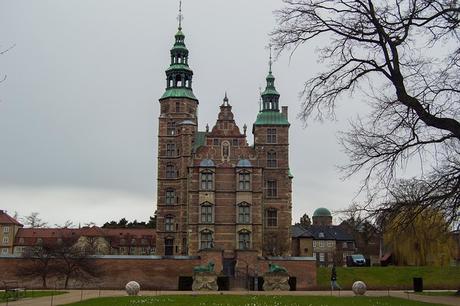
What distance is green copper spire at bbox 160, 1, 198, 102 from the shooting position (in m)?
57.4

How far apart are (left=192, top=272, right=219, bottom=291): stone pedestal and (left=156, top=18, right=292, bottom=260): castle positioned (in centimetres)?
1093

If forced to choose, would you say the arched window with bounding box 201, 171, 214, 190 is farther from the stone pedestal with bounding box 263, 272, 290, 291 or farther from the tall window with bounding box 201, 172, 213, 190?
the stone pedestal with bounding box 263, 272, 290, 291

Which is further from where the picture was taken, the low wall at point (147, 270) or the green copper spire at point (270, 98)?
the green copper spire at point (270, 98)

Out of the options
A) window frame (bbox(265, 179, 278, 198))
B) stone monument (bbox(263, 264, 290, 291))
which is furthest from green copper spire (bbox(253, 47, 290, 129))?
stone monument (bbox(263, 264, 290, 291))

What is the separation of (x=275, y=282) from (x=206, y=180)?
53.0 feet

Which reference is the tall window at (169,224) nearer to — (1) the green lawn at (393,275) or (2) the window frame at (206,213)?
(2) the window frame at (206,213)

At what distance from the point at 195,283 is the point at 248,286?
559cm

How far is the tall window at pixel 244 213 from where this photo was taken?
51.1 m

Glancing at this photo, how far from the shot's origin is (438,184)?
18.5 m

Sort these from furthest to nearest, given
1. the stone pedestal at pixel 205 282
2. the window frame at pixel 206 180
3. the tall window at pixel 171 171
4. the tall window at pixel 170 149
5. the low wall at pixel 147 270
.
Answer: the tall window at pixel 170 149 < the tall window at pixel 171 171 < the window frame at pixel 206 180 < the low wall at pixel 147 270 < the stone pedestal at pixel 205 282

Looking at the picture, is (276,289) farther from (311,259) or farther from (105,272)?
(105,272)

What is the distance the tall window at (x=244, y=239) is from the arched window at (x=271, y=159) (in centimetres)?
696

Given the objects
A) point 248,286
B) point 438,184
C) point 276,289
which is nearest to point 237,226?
point 248,286

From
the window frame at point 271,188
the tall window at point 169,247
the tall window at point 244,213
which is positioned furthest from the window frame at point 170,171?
the window frame at point 271,188
